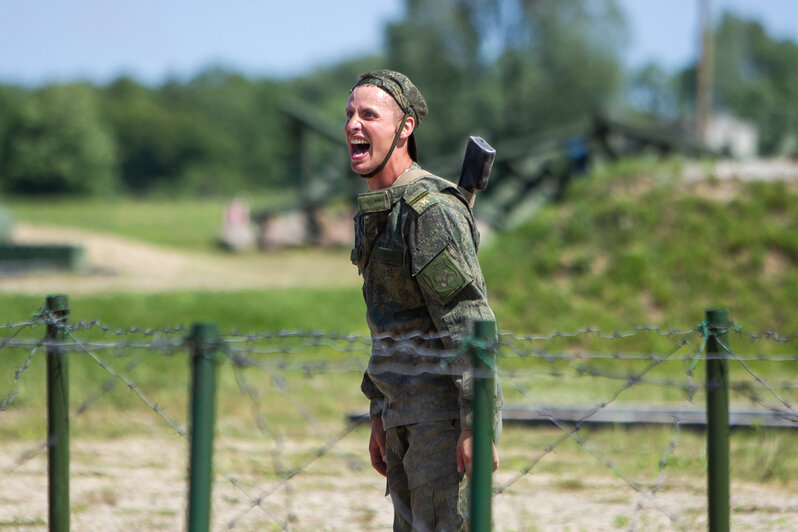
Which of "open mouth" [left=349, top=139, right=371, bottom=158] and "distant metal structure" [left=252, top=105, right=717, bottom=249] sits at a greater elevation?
"distant metal structure" [left=252, top=105, right=717, bottom=249]

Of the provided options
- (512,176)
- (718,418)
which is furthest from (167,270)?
(718,418)

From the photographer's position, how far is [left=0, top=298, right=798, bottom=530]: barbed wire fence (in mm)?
3471

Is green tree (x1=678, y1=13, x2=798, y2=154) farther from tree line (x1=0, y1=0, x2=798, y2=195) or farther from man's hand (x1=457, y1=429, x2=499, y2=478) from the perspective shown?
man's hand (x1=457, y1=429, x2=499, y2=478)

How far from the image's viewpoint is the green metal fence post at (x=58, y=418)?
12.1 feet

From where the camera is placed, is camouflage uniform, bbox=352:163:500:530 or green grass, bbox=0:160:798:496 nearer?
camouflage uniform, bbox=352:163:500:530

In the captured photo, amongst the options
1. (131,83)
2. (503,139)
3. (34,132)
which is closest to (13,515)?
(503,139)

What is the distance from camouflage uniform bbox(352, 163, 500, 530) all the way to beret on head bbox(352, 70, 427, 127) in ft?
0.83

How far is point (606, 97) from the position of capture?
4075cm

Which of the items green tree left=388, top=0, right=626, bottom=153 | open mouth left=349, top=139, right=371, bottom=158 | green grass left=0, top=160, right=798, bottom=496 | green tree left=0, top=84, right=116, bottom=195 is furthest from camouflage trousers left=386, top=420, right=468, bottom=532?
green tree left=0, top=84, right=116, bottom=195

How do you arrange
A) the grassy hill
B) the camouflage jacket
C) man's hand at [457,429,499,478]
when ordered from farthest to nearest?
the grassy hill < the camouflage jacket < man's hand at [457,429,499,478]

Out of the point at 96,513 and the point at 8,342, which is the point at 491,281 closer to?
the point at 96,513

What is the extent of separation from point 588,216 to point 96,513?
29.5 ft

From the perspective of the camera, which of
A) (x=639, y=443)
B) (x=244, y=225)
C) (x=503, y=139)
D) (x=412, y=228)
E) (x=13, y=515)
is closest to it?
(x=412, y=228)

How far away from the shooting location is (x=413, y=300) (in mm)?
3229
